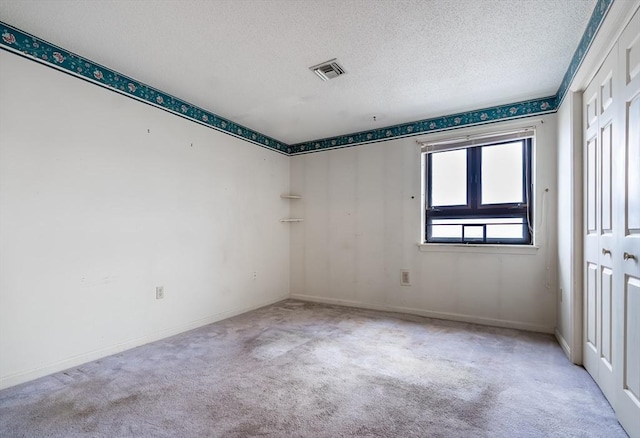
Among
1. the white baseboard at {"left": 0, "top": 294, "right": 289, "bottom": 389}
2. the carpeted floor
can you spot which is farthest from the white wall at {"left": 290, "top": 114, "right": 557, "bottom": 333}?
the white baseboard at {"left": 0, "top": 294, "right": 289, "bottom": 389}

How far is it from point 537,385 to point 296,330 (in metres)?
2.14

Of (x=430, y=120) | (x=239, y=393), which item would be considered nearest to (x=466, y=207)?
(x=430, y=120)

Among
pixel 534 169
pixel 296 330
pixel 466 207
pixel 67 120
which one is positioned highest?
pixel 67 120

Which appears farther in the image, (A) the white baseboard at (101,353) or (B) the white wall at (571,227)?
(B) the white wall at (571,227)

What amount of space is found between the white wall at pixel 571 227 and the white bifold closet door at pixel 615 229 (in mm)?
115

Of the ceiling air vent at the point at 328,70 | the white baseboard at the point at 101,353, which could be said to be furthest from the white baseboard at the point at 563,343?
the white baseboard at the point at 101,353

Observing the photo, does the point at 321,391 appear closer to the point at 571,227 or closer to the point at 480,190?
the point at 571,227

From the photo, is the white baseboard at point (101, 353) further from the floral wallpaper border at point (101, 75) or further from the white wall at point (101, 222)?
the floral wallpaper border at point (101, 75)

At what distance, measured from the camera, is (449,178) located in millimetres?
3924

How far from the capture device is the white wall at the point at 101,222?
86.7 inches

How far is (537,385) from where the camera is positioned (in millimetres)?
2146

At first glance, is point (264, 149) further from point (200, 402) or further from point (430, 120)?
point (200, 402)

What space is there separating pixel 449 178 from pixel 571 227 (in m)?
1.55

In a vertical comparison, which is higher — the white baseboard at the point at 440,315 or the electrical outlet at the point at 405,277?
the electrical outlet at the point at 405,277
